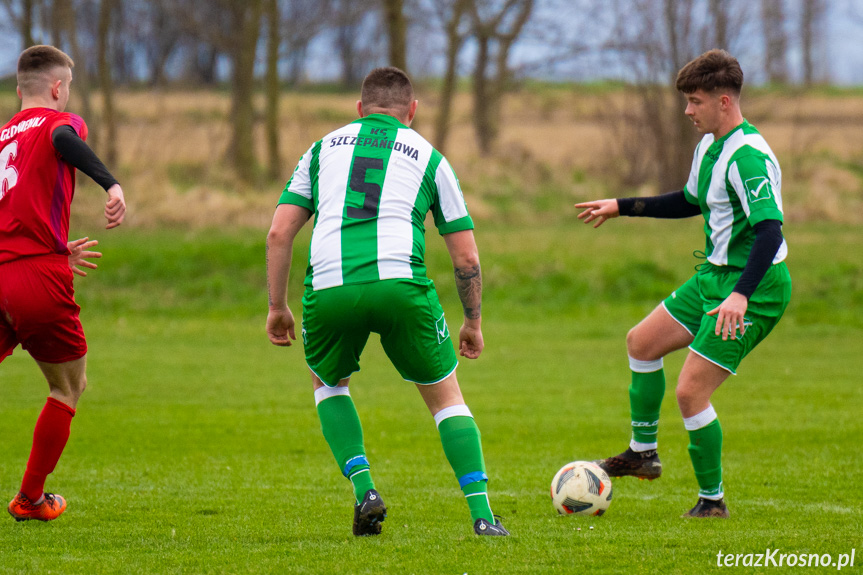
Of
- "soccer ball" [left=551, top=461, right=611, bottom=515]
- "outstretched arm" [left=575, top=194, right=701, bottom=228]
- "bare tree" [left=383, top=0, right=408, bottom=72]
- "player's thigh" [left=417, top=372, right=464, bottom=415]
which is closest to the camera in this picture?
"player's thigh" [left=417, top=372, right=464, bottom=415]

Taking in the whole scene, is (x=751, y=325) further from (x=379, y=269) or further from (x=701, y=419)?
(x=379, y=269)

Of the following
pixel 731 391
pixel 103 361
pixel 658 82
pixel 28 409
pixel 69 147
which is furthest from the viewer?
pixel 658 82

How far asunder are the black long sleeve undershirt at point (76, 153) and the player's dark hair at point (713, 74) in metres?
2.98

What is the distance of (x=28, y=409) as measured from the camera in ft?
30.6

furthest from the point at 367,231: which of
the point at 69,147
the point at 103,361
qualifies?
the point at 103,361

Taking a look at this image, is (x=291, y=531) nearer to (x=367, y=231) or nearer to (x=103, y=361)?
(x=367, y=231)

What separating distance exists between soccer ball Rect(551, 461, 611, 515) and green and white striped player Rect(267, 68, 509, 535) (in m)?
0.98

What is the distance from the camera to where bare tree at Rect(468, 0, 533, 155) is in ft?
97.7

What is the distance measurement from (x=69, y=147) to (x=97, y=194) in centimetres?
1906

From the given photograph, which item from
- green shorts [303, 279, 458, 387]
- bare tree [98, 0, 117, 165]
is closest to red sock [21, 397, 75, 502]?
green shorts [303, 279, 458, 387]

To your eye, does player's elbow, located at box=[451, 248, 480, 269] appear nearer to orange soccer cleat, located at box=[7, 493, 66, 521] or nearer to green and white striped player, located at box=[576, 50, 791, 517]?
green and white striped player, located at box=[576, 50, 791, 517]

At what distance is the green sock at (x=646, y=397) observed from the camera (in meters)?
6.04

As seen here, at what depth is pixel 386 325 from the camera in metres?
4.52

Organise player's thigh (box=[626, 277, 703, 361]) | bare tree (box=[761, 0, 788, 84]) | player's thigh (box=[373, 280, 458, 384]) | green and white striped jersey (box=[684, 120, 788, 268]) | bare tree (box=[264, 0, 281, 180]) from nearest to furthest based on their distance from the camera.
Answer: player's thigh (box=[373, 280, 458, 384]) → green and white striped jersey (box=[684, 120, 788, 268]) → player's thigh (box=[626, 277, 703, 361]) → bare tree (box=[761, 0, 788, 84]) → bare tree (box=[264, 0, 281, 180])
